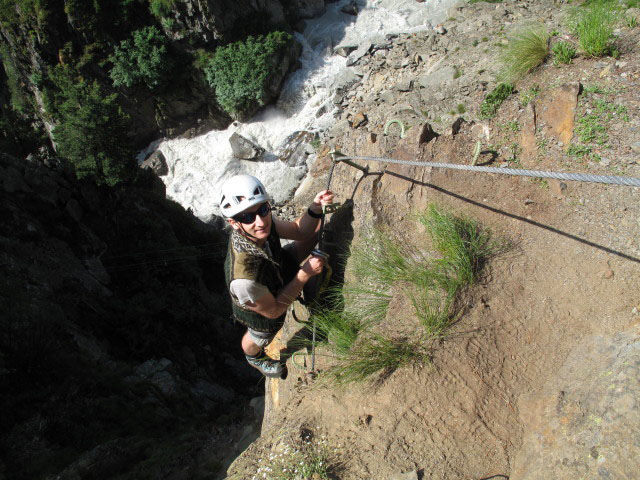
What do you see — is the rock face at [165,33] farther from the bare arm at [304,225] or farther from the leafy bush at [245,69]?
the bare arm at [304,225]

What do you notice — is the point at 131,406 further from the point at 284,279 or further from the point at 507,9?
the point at 507,9

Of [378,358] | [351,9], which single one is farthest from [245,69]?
[378,358]

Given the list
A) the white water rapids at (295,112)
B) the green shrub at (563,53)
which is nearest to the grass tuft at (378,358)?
the green shrub at (563,53)

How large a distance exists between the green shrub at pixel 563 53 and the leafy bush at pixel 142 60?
767 inches

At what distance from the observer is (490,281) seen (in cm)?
274

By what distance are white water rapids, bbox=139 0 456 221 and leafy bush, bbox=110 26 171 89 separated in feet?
10.8

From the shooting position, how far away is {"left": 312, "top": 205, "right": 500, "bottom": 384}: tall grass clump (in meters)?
2.57

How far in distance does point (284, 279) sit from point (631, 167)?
9.12 ft

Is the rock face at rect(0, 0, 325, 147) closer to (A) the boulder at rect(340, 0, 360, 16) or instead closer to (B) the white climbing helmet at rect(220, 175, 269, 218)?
(A) the boulder at rect(340, 0, 360, 16)

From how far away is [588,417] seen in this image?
80.7 inches

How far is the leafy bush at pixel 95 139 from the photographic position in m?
12.7

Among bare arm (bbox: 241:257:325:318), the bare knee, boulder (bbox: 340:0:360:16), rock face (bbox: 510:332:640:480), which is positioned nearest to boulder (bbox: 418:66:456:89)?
bare arm (bbox: 241:257:325:318)

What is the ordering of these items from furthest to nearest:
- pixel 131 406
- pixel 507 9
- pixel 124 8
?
pixel 124 8 < pixel 507 9 < pixel 131 406

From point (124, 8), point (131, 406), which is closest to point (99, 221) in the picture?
point (131, 406)
